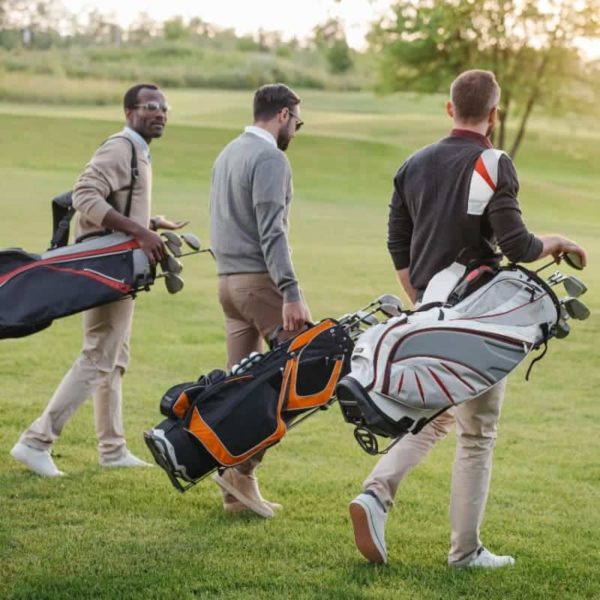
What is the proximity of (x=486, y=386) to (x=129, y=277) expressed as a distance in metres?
2.45

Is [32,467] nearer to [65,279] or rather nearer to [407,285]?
[65,279]

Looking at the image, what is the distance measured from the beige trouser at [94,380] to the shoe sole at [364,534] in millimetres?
2420

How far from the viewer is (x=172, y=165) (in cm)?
4381

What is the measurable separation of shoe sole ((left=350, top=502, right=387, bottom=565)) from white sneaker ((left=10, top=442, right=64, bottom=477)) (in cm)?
231

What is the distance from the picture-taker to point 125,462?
7617mm

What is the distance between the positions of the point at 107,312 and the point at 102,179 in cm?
80

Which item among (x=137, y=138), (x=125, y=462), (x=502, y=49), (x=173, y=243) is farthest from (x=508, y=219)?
(x=502, y=49)

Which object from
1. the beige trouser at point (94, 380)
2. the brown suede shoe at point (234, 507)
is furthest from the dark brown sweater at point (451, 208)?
the beige trouser at point (94, 380)

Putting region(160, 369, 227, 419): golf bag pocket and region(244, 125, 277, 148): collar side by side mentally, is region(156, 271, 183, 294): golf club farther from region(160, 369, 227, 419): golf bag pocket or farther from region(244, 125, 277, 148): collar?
region(160, 369, 227, 419): golf bag pocket

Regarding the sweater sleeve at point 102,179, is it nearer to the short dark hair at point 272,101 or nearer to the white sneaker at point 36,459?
the short dark hair at point 272,101

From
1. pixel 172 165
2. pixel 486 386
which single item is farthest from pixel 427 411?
pixel 172 165

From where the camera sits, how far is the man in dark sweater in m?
5.30

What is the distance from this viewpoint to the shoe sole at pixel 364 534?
5.55 metres

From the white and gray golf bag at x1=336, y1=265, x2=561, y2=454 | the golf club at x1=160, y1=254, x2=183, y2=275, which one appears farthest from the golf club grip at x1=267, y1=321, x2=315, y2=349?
the white and gray golf bag at x1=336, y1=265, x2=561, y2=454
